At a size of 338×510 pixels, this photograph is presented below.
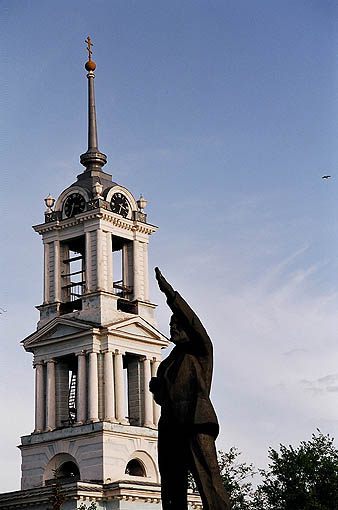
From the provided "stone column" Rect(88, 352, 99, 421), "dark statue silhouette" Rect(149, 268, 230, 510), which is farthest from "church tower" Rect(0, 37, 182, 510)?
"dark statue silhouette" Rect(149, 268, 230, 510)

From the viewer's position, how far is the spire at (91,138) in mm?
66000

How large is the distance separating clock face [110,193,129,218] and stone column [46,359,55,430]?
928cm

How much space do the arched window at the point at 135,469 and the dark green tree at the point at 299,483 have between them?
710 centimetres

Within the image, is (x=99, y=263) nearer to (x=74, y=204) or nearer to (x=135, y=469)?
(x=74, y=204)

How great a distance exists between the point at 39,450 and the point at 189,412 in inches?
1945

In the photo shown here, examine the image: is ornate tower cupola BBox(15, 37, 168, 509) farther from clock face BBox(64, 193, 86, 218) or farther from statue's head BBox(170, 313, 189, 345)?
statue's head BBox(170, 313, 189, 345)

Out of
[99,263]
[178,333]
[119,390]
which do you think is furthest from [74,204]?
[178,333]

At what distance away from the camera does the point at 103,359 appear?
195 feet

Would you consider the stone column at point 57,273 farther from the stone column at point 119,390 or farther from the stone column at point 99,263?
the stone column at point 119,390

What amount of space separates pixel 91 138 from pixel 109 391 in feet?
54.7

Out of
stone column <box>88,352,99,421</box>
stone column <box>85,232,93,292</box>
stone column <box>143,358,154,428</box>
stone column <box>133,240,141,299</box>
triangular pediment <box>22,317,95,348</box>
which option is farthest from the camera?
stone column <box>133,240,141,299</box>

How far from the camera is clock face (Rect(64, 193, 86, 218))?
63.4 meters

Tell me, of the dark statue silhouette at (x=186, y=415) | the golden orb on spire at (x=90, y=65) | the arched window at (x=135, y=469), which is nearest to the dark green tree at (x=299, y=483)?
the arched window at (x=135, y=469)

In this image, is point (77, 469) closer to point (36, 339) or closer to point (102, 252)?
point (36, 339)
